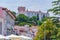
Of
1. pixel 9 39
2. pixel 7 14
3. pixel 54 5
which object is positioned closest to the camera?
pixel 9 39

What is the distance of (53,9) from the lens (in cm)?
5138

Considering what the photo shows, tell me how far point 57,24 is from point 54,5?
3.07 meters

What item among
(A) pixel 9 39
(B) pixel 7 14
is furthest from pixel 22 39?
(B) pixel 7 14

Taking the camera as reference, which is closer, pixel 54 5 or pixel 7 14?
pixel 54 5

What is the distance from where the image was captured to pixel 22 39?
163 feet

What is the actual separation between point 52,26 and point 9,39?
236 inches

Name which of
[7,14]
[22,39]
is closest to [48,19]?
[22,39]

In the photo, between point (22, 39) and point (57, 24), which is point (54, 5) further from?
point (22, 39)

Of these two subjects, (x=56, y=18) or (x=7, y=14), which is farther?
(x=7, y=14)

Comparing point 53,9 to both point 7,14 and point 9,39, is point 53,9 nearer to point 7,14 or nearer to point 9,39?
point 9,39

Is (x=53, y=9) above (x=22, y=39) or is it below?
above

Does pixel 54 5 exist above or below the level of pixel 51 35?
above

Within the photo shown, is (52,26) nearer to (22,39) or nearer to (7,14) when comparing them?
(22,39)

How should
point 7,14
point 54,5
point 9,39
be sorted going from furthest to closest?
point 7,14, point 54,5, point 9,39
